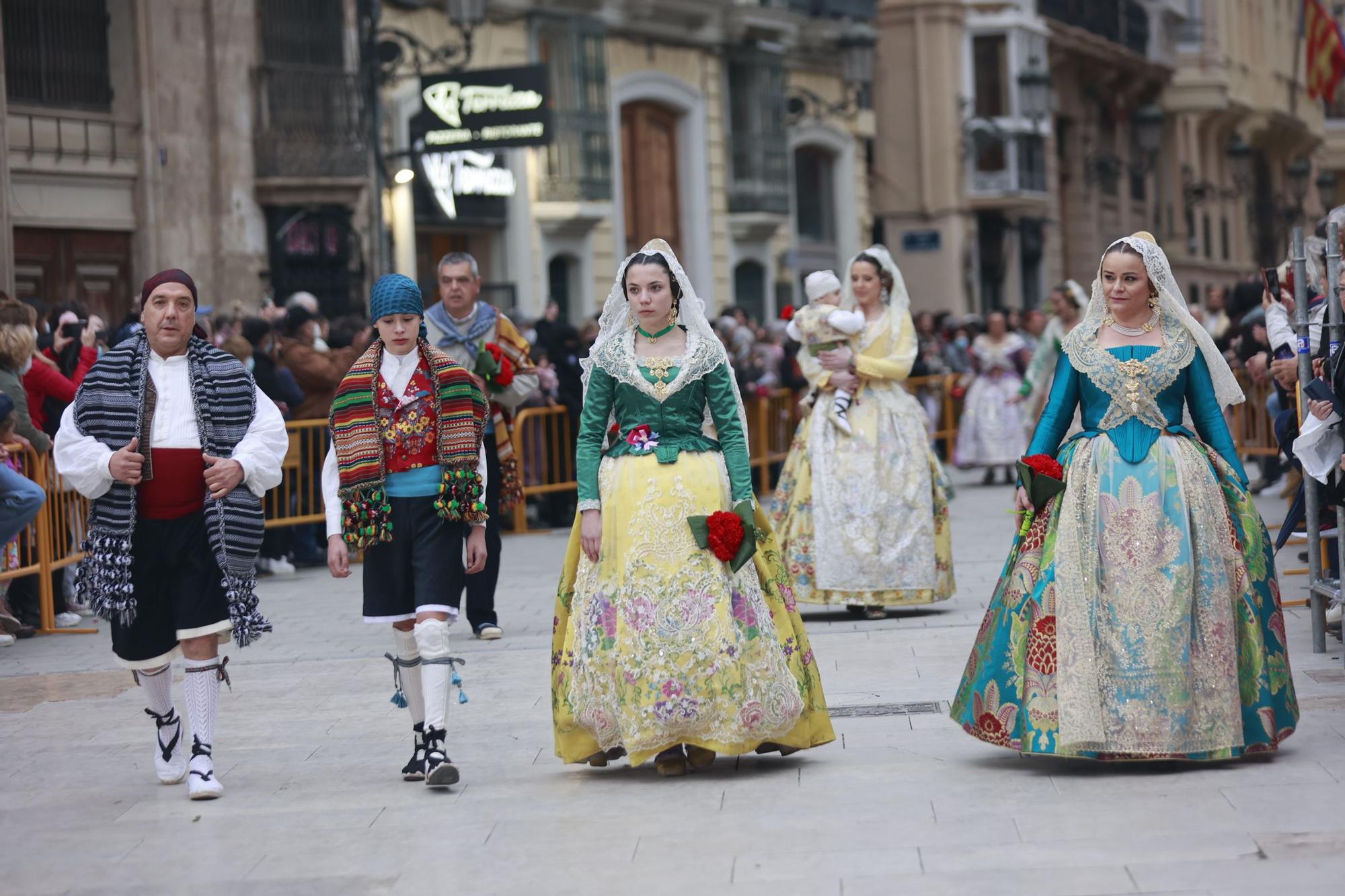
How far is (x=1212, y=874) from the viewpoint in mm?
5352

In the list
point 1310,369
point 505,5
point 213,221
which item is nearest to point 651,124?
point 505,5

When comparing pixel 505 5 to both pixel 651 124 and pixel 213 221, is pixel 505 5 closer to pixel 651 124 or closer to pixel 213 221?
pixel 651 124

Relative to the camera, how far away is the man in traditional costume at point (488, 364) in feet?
34.3

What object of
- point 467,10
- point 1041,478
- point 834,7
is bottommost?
point 1041,478

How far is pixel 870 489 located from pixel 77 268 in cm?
985

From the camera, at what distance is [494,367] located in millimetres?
10477

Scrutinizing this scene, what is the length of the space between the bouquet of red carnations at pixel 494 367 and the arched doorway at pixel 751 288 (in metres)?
19.3

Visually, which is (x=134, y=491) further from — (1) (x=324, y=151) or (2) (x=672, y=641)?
(1) (x=324, y=151)

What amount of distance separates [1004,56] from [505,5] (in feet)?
53.1

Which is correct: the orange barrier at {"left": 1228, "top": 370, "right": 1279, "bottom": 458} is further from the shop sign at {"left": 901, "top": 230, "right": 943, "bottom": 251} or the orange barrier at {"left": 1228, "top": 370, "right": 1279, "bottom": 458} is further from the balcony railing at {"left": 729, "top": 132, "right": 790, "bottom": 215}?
the shop sign at {"left": 901, "top": 230, "right": 943, "bottom": 251}

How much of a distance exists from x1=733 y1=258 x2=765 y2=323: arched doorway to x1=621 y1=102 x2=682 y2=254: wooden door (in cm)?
157

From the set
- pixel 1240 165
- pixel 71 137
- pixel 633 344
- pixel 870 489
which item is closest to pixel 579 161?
pixel 71 137

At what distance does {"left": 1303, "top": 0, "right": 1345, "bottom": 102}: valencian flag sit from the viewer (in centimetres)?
3312

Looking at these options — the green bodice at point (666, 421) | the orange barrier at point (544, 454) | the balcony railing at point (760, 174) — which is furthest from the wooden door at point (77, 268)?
the balcony railing at point (760, 174)
